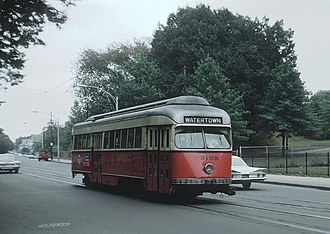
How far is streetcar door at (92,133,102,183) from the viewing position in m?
21.8

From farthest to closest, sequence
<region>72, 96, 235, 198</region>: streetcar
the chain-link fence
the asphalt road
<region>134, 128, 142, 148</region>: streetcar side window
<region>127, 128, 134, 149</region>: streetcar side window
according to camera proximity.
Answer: the chain-link fence < <region>127, 128, 134, 149</region>: streetcar side window < <region>134, 128, 142, 148</region>: streetcar side window < <region>72, 96, 235, 198</region>: streetcar < the asphalt road

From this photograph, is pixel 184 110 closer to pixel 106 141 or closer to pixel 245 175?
pixel 106 141

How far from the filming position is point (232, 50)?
53.3m

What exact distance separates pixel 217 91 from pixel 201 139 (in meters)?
29.6

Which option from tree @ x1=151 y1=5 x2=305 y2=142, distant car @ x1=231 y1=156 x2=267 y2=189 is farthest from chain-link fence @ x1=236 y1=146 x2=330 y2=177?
distant car @ x1=231 y1=156 x2=267 y2=189

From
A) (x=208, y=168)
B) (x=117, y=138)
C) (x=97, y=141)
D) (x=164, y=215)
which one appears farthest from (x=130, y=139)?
(x=164, y=215)

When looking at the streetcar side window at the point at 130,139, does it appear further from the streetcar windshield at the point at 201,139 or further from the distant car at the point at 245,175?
the distant car at the point at 245,175

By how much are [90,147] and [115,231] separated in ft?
42.6

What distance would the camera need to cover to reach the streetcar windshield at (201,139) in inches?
613

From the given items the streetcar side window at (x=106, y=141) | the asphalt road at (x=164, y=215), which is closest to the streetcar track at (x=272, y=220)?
the asphalt road at (x=164, y=215)

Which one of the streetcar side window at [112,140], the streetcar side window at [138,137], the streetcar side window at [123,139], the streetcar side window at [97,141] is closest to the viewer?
the streetcar side window at [138,137]

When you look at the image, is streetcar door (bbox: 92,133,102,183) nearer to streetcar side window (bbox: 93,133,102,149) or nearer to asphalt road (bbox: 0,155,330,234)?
streetcar side window (bbox: 93,133,102,149)

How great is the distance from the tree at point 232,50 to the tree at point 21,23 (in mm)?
34011

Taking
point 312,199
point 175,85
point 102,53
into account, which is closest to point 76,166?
point 312,199
